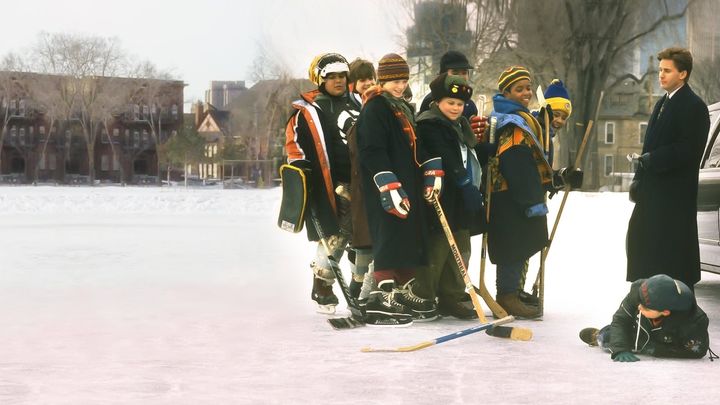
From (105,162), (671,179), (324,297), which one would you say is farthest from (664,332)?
(105,162)

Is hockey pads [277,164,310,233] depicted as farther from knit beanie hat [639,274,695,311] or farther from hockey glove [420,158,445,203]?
knit beanie hat [639,274,695,311]

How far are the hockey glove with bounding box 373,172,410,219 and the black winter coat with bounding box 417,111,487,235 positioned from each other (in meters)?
0.56

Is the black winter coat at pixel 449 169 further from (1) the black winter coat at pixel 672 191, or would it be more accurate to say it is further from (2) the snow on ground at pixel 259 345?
(1) the black winter coat at pixel 672 191

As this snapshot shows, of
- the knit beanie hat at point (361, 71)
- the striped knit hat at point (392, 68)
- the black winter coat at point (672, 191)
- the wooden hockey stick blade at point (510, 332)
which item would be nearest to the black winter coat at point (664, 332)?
the wooden hockey stick blade at point (510, 332)

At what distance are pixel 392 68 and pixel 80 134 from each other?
88429 millimetres

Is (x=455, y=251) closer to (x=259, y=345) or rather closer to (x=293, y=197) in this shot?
(x=293, y=197)

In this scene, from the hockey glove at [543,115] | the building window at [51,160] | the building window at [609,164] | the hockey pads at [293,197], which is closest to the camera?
the hockey pads at [293,197]

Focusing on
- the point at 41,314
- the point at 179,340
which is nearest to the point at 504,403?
the point at 179,340

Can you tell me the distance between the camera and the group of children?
7.73 meters

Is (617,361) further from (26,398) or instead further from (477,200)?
(26,398)

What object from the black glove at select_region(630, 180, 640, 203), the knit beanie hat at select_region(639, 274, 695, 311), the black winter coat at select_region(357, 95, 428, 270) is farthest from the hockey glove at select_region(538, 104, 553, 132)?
the knit beanie hat at select_region(639, 274, 695, 311)

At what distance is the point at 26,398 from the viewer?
5.39 metres

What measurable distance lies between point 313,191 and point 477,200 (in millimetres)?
1210

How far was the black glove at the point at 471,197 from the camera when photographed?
7836 millimetres
